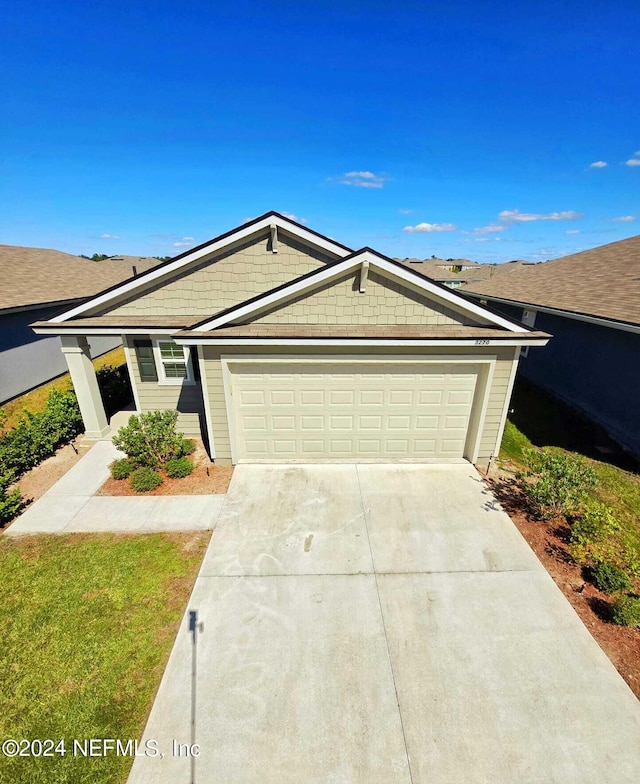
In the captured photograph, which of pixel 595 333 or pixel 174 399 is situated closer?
pixel 174 399

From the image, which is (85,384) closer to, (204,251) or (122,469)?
(122,469)

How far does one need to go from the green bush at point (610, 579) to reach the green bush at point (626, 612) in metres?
0.32

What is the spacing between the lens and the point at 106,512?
7.59 m

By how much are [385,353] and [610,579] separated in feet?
18.2

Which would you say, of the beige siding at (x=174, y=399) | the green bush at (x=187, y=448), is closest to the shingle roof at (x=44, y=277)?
the beige siding at (x=174, y=399)

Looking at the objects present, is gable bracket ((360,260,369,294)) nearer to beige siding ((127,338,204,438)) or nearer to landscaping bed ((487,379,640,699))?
landscaping bed ((487,379,640,699))

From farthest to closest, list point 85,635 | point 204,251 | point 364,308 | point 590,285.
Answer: point 590,285
point 204,251
point 364,308
point 85,635

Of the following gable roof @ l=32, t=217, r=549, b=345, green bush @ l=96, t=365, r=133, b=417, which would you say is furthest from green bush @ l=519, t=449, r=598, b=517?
green bush @ l=96, t=365, r=133, b=417

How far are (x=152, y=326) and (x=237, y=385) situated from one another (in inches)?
115

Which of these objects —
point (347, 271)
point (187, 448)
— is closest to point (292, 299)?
point (347, 271)

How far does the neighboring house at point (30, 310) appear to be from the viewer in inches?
506

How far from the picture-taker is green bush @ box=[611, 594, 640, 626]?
16.8ft

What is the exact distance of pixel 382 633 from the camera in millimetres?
5129

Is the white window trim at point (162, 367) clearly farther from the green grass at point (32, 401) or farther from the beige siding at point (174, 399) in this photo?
the green grass at point (32, 401)
